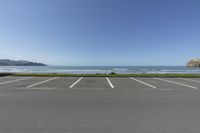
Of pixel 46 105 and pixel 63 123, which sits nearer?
pixel 63 123

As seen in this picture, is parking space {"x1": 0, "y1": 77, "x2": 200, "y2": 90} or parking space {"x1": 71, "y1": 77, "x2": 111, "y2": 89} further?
→ parking space {"x1": 71, "y1": 77, "x2": 111, "y2": 89}

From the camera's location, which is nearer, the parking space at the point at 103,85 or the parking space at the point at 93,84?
the parking space at the point at 103,85

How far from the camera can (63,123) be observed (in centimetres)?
390

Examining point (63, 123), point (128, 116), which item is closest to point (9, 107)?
point (63, 123)

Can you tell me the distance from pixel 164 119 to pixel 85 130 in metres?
2.12

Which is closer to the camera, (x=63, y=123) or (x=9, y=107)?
(x=63, y=123)

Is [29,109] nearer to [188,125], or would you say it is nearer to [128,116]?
[128,116]

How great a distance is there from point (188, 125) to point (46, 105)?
14.0 ft

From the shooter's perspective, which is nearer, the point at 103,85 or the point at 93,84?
the point at 103,85

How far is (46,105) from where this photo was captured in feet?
18.1

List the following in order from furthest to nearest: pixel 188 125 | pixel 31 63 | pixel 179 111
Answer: pixel 31 63
pixel 179 111
pixel 188 125

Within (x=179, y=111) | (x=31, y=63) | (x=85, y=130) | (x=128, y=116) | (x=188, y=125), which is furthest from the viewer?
(x=31, y=63)

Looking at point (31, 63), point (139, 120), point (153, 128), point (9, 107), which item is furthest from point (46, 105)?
point (31, 63)

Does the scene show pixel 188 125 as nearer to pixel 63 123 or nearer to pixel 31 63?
pixel 63 123
